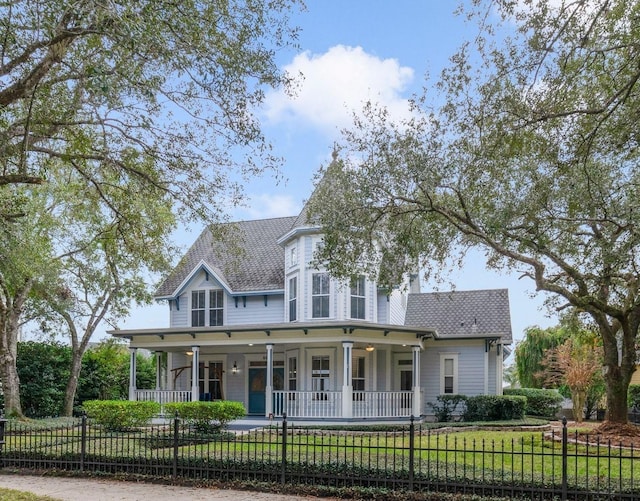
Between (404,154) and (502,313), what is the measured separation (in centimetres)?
1382

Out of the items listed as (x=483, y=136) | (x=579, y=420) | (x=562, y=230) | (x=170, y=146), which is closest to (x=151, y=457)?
(x=170, y=146)

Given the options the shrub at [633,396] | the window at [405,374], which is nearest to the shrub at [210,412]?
the window at [405,374]

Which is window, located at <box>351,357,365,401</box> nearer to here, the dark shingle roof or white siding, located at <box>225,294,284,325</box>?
white siding, located at <box>225,294,284,325</box>

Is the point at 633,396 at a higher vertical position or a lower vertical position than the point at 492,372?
lower

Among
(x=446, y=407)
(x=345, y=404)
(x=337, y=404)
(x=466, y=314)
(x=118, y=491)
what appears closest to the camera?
(x=118, y=491)

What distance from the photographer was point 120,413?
63.5 ft

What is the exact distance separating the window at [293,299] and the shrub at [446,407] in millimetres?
5980

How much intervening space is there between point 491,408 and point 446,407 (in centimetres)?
178

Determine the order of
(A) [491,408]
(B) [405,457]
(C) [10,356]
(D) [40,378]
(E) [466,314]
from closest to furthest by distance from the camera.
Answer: (B) [405,457] → (C) [10,356] → (A) [491,408] → (D) [40,378] → (E) [466,314]

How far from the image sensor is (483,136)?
12.9 meters

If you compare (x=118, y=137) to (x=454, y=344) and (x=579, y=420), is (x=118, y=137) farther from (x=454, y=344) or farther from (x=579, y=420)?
(x=579, y=420)

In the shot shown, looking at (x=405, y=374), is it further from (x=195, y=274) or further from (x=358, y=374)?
(x=195, y=274)

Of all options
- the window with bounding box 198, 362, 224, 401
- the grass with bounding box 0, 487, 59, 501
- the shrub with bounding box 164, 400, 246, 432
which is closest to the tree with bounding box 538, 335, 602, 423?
the shrub with bounding box 164, 400, 246, 432

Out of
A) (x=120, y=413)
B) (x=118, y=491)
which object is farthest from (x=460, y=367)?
(x=118, y=491)
